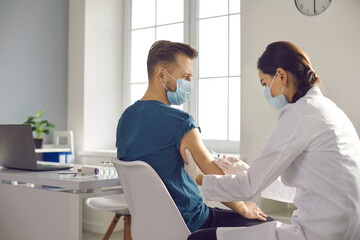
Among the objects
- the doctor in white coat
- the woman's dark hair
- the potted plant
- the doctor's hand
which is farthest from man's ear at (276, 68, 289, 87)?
the potted plant

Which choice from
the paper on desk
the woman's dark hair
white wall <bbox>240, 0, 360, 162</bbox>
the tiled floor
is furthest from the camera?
the tiled floor

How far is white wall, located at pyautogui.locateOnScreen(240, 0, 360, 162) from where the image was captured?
8.42 feet

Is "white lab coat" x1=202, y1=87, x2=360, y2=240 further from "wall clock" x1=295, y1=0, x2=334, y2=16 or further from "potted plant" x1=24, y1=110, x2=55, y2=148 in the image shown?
"potted plant" x1=24, y1=110, x2=55, y2=148

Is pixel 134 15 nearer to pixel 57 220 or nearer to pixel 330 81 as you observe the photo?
pixel 330 81

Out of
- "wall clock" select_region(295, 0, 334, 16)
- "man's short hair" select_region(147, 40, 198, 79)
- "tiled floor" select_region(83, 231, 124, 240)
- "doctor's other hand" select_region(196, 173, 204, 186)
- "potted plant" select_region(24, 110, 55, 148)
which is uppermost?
"wall clock" select_region(295, 0, 334, 16)

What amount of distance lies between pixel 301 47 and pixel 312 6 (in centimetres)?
25

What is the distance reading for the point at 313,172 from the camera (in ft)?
3.86

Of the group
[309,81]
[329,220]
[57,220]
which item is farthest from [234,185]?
[57,220]

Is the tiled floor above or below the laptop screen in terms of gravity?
below

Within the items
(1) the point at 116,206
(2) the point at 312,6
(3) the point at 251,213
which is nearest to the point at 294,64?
(3) the point at 251,213

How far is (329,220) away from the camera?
45.1 inches

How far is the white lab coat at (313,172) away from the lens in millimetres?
1155

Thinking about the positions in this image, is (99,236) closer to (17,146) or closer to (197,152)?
(17,146)

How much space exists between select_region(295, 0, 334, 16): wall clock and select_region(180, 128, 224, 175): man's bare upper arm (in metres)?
1.55
